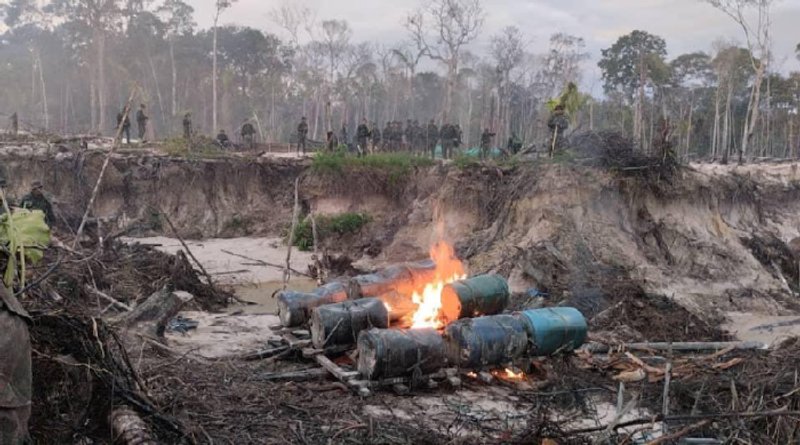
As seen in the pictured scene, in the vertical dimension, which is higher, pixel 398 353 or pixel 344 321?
pixel 344 321

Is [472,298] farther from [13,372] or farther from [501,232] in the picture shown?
[501,232]

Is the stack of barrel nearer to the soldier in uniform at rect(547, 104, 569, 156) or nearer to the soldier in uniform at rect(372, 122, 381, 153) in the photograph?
the soldier in uniform at rect(547, 104, 569, 156)

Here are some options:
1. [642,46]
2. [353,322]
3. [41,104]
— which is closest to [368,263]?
[353,322]

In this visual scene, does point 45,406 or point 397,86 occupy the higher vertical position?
point 397,86

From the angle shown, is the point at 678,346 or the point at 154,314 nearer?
the point at 154,314

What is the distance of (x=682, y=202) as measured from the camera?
18391mm

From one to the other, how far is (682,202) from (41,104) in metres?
51.5

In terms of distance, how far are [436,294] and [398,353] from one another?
9.82 ft

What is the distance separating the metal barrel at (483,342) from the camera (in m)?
8.49

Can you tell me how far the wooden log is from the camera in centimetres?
908

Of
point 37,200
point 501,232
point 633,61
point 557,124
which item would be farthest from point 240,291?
point 633,61

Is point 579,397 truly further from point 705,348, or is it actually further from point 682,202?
point 682,202

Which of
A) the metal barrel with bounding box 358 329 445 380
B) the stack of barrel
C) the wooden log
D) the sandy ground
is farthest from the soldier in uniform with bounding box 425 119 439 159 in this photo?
the metal barrel with bounding box 358 329 445 380

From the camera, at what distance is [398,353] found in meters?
7.84
